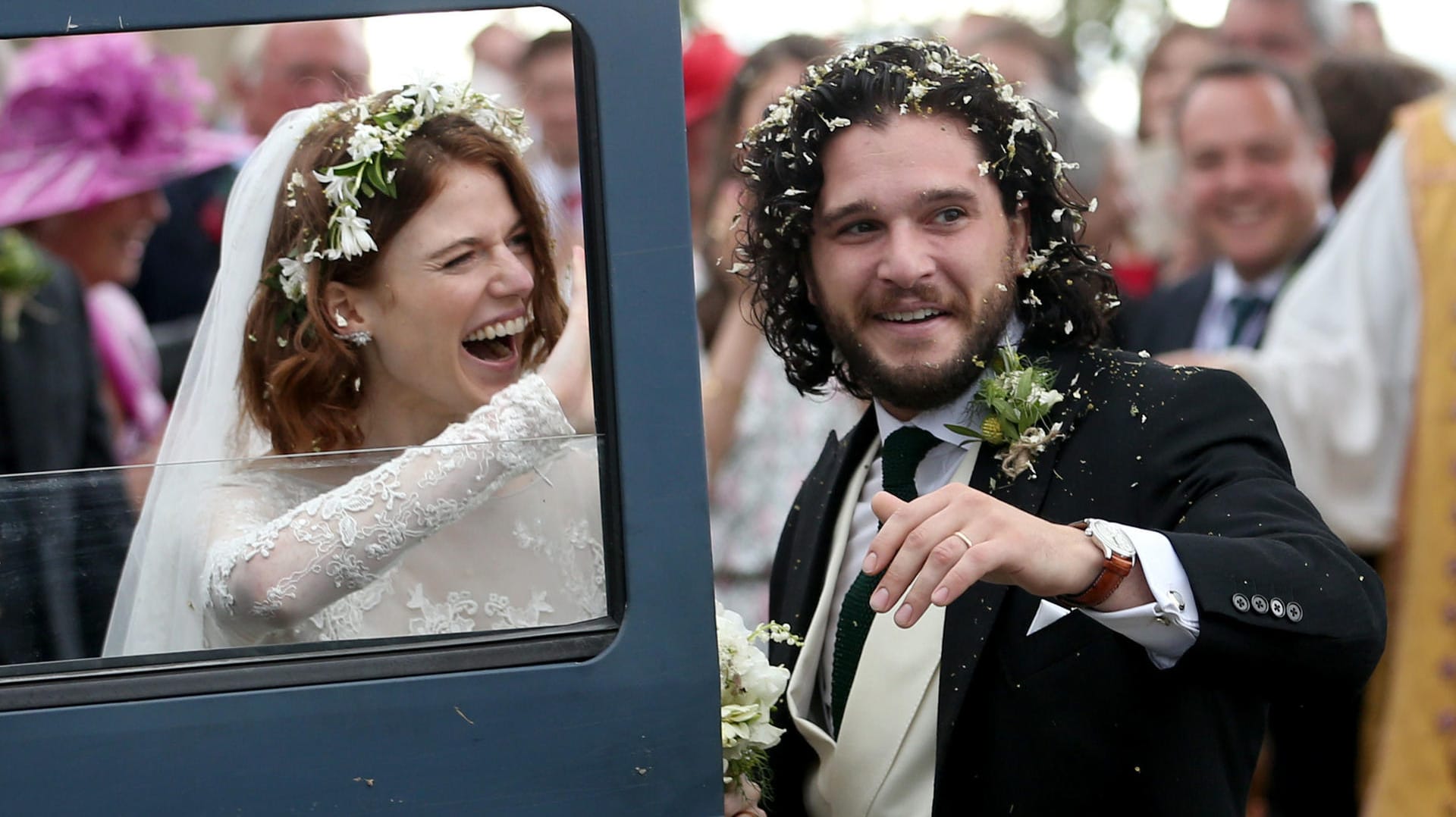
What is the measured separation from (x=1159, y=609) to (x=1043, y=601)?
0.26 meters

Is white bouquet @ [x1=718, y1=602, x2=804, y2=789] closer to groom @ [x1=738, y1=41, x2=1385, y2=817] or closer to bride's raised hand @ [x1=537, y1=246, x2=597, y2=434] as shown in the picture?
groom @ [x1=738, y1=41, x2=1385, y2=817]

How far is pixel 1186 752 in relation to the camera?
7.17 feet

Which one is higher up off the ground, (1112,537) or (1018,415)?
(1018,415)

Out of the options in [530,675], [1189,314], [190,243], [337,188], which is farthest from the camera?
[190,243]

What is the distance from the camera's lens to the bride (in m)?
1.96

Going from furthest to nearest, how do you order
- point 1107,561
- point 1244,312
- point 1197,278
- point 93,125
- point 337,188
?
point 93,125, point 1197,278, point 1244,312, point 337,188, point 1107,561

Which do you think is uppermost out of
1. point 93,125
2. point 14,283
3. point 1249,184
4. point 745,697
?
point 93,125

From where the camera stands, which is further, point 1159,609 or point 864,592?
point 864,592

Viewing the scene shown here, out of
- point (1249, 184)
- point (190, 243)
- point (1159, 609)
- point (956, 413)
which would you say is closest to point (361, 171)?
point (956, 413)

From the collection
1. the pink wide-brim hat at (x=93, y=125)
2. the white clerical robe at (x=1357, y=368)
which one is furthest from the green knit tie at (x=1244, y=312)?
the pink wide-brim hat at (x=93, y=125)

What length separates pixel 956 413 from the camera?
8.28 feet

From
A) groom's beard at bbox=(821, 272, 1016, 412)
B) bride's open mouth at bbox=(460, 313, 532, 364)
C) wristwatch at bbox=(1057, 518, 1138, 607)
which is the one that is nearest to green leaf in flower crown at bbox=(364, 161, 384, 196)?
bride's open mouth at bbox=(460, 313, 532, 364)

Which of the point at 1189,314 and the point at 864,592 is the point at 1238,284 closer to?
the point at 1189,314

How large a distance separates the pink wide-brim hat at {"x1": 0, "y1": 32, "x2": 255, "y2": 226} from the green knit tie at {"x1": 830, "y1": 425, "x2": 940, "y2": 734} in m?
3.28
